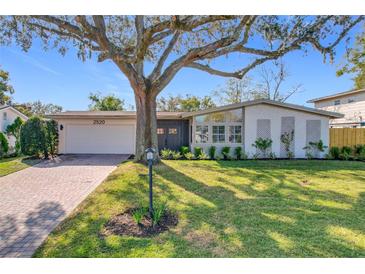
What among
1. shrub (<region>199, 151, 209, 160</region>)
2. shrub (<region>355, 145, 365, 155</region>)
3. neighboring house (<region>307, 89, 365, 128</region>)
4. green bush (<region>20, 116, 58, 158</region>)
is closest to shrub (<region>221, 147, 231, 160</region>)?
shrub (<region>199, 151, 209, 160</region>)

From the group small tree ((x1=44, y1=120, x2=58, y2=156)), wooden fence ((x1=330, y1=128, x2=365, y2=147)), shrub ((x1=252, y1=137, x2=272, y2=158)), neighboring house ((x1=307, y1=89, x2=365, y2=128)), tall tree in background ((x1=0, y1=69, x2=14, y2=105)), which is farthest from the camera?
tall tree in background ((x1=0, y1=69, x2=14, y2=105))

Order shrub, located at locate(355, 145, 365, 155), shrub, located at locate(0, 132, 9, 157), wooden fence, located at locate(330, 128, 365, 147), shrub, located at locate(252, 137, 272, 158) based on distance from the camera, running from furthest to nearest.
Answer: shrub, located at locate(0, 132, 9, 157) < wooden fence, located at locate(330, 128, 365, 147) < shrub, located at locate(355, 145, 365, 155) < shrub, located at locate(252, 137, 272, 158)

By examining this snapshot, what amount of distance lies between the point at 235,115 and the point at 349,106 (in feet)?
40.9

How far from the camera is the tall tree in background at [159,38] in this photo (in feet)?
23.4

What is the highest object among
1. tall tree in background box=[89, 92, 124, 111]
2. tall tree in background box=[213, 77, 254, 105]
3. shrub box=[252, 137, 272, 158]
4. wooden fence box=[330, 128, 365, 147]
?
tall tree in background box=[213, 77, 254, 105]

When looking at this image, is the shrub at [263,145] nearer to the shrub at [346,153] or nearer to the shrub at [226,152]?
the shrub at [226,152]

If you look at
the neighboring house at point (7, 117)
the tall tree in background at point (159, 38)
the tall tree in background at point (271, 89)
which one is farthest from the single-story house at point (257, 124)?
the tall tree in background at point (271, 89)

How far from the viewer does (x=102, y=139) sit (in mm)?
14227

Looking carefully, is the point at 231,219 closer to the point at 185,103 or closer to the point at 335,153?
the point at 335,153

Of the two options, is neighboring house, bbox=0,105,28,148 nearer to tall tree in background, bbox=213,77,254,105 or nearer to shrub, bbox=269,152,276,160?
shrub, bbox=269,152,276,160

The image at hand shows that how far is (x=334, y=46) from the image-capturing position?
862cm

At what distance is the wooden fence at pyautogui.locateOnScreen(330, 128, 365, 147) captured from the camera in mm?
12977

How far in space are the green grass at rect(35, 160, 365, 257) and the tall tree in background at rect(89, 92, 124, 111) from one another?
22745mm
